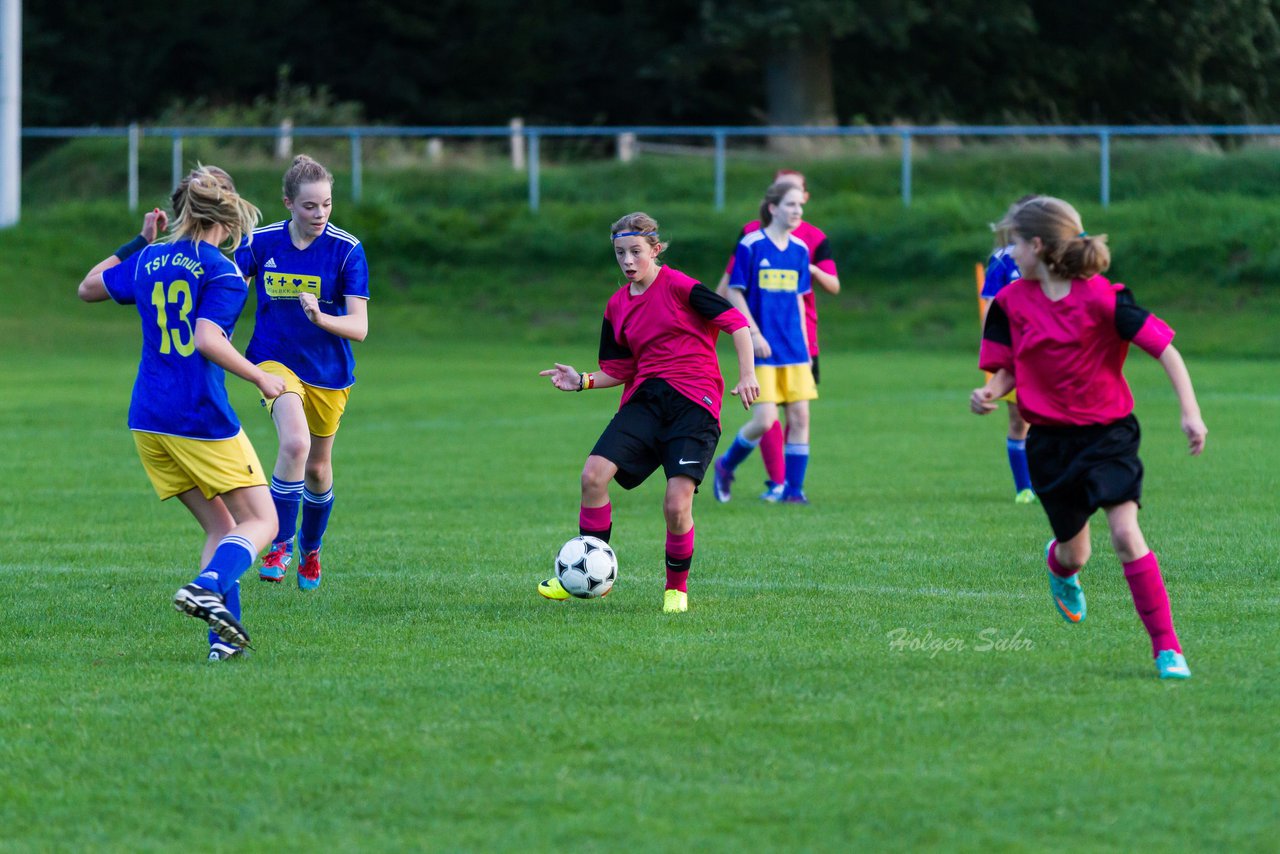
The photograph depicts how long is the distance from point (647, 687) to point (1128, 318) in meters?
1.91

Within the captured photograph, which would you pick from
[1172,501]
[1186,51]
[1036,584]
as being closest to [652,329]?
[1036,584]

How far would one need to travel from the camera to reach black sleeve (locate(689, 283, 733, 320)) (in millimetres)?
7441

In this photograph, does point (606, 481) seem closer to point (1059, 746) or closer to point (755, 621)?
point (755, 621)

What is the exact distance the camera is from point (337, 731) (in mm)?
5168

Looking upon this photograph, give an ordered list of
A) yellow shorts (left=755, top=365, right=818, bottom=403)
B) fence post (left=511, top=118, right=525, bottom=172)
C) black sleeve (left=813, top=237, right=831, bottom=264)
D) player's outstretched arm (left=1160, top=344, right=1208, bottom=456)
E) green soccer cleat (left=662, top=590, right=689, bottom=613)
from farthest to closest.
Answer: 1. fence post (left=511, top=118, right=525, bottom=172)
2. black sleeve (left=813, top=237, right=831, bottom=264)
3. yellow shorts (left=755, top=365, right=818, bottom=403)
4. green soccer cleat (left=662, top=590, right=689, bottom=613)
5. player's outstretched arm (left=1160, top=344, right=1208, bottom=456)

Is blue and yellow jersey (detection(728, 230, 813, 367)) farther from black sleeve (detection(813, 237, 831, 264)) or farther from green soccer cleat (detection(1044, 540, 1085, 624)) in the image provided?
green soccer cleat (detection(1044, 540, 1085, 624))

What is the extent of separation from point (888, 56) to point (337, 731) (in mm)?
37473

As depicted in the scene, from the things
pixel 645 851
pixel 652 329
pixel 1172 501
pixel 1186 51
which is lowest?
pixel 645 851

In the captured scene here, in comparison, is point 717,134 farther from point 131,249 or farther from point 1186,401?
point 1186,401

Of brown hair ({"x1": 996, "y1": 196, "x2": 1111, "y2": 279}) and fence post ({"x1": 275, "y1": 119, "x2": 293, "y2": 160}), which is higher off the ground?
fence post ({"x1": 275, "y1": 119, "x2": 293, "y2": 160})

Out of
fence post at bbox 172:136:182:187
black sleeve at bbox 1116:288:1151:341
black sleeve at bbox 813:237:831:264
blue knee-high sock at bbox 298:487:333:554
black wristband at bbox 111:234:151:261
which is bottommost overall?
blue knee-high sock at bbox 298:487:333:554

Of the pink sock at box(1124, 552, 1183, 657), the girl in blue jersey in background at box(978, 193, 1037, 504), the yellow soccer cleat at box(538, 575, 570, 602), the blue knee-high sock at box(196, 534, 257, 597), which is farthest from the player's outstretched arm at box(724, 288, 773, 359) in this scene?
the pink sock at box(1124, 552, 1183, 657)

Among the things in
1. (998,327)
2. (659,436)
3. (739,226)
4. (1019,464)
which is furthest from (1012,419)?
(739,226)

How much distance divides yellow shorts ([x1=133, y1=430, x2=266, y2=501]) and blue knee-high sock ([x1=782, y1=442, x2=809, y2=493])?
5.27 m
